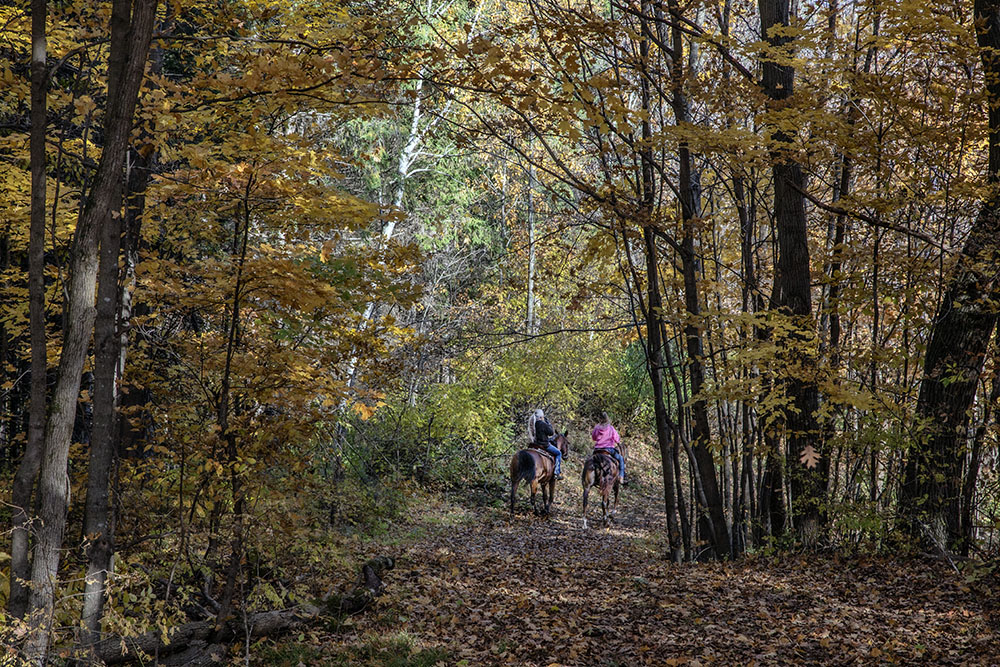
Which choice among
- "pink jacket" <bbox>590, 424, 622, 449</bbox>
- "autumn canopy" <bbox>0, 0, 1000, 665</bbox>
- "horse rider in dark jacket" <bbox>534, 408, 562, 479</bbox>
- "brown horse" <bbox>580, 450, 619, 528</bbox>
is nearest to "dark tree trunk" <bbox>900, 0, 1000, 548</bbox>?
"autumn canopy" <bbox>0, 0, 1000, 665</bbox>

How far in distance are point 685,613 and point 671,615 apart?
126 mm

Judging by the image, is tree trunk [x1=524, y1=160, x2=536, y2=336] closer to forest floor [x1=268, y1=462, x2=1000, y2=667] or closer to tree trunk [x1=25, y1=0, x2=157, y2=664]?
forest floor [x1=268, y1=462, x2=1000, y2=667]

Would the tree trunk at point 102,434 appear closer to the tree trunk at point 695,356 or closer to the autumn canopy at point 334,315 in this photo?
the autumn canopy at point 334,315

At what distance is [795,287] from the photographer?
880cm

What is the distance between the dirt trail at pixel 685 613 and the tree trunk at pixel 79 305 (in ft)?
9.16

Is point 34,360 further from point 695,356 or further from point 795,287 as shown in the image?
point 795,287

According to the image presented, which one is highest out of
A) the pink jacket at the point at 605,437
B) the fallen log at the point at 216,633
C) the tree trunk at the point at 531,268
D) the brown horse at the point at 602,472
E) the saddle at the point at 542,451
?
the tree trunk at the point at 531,268

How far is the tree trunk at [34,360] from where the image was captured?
4.67 meters

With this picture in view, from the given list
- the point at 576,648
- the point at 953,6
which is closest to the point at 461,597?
the point at 576,648

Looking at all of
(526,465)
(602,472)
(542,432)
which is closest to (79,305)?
(526,465)

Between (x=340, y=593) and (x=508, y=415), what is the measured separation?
12692 millimetres

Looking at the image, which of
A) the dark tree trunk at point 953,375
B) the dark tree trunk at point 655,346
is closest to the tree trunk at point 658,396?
the dark tree trunk at point 655,346

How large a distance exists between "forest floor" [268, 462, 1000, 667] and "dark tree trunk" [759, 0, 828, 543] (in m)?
0.72

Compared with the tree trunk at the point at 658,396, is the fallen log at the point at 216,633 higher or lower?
lower
